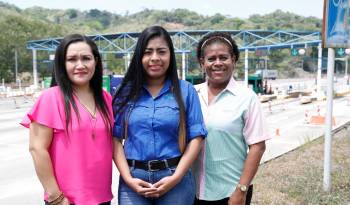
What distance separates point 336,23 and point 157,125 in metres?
3.97

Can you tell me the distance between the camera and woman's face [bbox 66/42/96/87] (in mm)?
2615

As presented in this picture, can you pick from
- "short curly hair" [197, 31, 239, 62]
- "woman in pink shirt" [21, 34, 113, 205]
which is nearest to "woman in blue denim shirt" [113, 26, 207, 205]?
"woman in pink shirt" [21, 34, 113, 205]

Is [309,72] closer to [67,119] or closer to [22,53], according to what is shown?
[22,53]

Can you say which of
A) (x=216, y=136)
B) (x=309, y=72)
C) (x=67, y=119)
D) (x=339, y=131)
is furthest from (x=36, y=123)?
(x=309, y=72)

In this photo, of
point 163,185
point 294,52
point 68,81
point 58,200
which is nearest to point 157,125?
point 163,185

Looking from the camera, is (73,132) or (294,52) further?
(294,52)

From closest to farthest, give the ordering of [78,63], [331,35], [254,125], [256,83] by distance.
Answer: [78,63]
[254,125]
[331,35]
[256,83]

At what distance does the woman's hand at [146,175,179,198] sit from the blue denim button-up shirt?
0.13 meters

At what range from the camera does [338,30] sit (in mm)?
5754

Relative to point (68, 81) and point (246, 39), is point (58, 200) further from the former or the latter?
point (246, 39)

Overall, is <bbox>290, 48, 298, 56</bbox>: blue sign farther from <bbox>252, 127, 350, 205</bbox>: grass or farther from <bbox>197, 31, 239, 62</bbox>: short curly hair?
<bbox>197, 31, 239, 62</bbox>: short curly hair

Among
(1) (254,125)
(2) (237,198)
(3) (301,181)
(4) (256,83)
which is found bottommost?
(3) (301,181)

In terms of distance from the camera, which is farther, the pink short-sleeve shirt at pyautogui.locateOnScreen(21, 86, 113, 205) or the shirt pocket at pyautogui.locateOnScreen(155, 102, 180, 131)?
the shirt pocket at pyautogui.locateOnScreen(155, 102, 180, 131)

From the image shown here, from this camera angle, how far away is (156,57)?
264 cm
